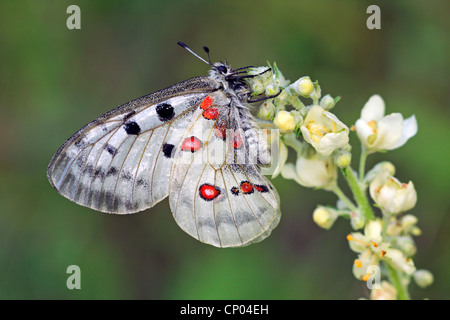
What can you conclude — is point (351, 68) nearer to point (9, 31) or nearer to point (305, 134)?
point (305, 134)

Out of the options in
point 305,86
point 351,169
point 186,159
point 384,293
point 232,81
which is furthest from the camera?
point 186,159

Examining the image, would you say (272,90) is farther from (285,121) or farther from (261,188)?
(261,188)

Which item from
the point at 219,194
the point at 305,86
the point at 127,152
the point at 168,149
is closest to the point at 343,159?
the point at 305,86

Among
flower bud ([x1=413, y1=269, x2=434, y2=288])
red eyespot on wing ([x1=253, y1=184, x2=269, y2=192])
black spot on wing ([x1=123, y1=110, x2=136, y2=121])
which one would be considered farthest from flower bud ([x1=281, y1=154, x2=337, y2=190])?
black spot on wing ([x1=123, y1=110, x2=136, y2=121])

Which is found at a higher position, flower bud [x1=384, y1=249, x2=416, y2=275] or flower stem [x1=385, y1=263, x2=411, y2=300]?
flower bud [x1=384, y1=249, x2=416, y2=275]

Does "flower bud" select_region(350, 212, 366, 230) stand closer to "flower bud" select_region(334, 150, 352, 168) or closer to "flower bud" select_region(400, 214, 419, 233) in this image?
"flower bud" select_region(334, 150, 352, 168)
